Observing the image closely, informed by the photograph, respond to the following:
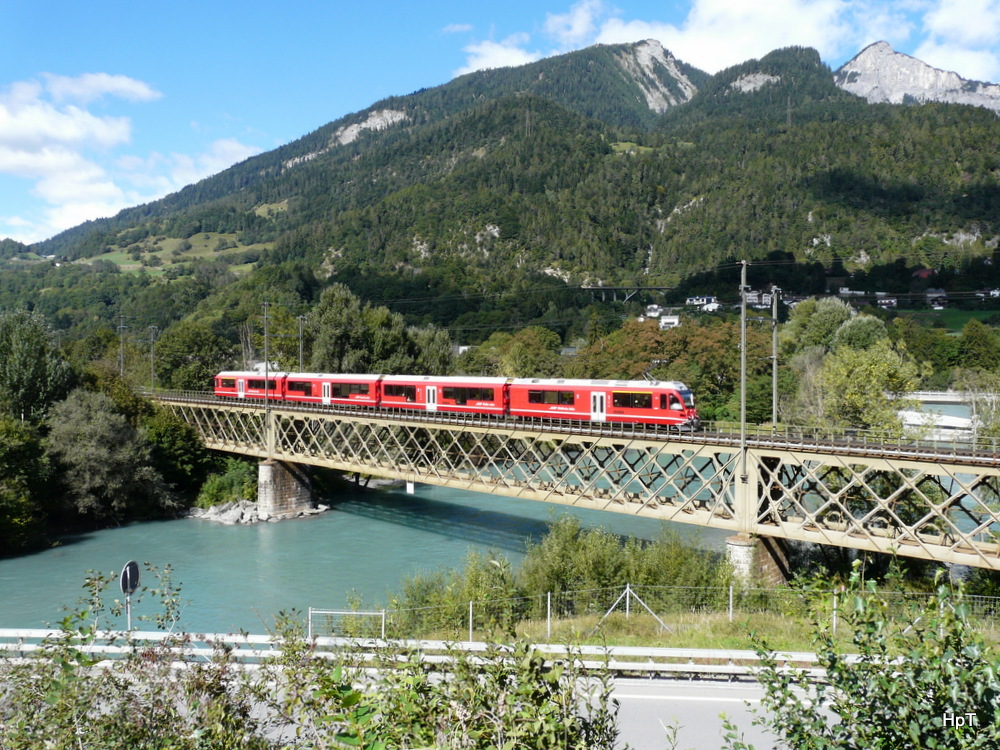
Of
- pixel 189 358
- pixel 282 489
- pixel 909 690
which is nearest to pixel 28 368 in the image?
pixel 282 489

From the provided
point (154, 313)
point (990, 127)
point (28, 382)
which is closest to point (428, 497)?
point (28, 382)

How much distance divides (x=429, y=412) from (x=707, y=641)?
26.1 metres

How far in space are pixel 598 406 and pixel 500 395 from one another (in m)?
5.96

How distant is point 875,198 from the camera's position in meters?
147

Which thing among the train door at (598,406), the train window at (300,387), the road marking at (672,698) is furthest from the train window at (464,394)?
the road marking at (672,698)

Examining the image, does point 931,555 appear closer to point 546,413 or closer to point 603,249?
point 546,413

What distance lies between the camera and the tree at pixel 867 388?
35.5 metres

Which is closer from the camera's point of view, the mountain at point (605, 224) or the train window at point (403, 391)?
the train window at point (403, 391)

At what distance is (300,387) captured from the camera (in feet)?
160

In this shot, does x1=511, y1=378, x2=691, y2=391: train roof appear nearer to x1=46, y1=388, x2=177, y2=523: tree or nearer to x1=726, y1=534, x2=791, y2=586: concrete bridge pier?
x1=726, y1=534, x2=791, y2=586: concrete bridge pier

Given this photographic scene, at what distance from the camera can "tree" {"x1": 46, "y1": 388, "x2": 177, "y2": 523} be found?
39.1 m

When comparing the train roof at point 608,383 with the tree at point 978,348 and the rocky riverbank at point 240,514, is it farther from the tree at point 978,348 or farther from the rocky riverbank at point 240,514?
the tree at point 978,348

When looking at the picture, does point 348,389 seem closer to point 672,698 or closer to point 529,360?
point 672,698

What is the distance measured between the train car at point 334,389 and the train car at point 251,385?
28.6 inches
